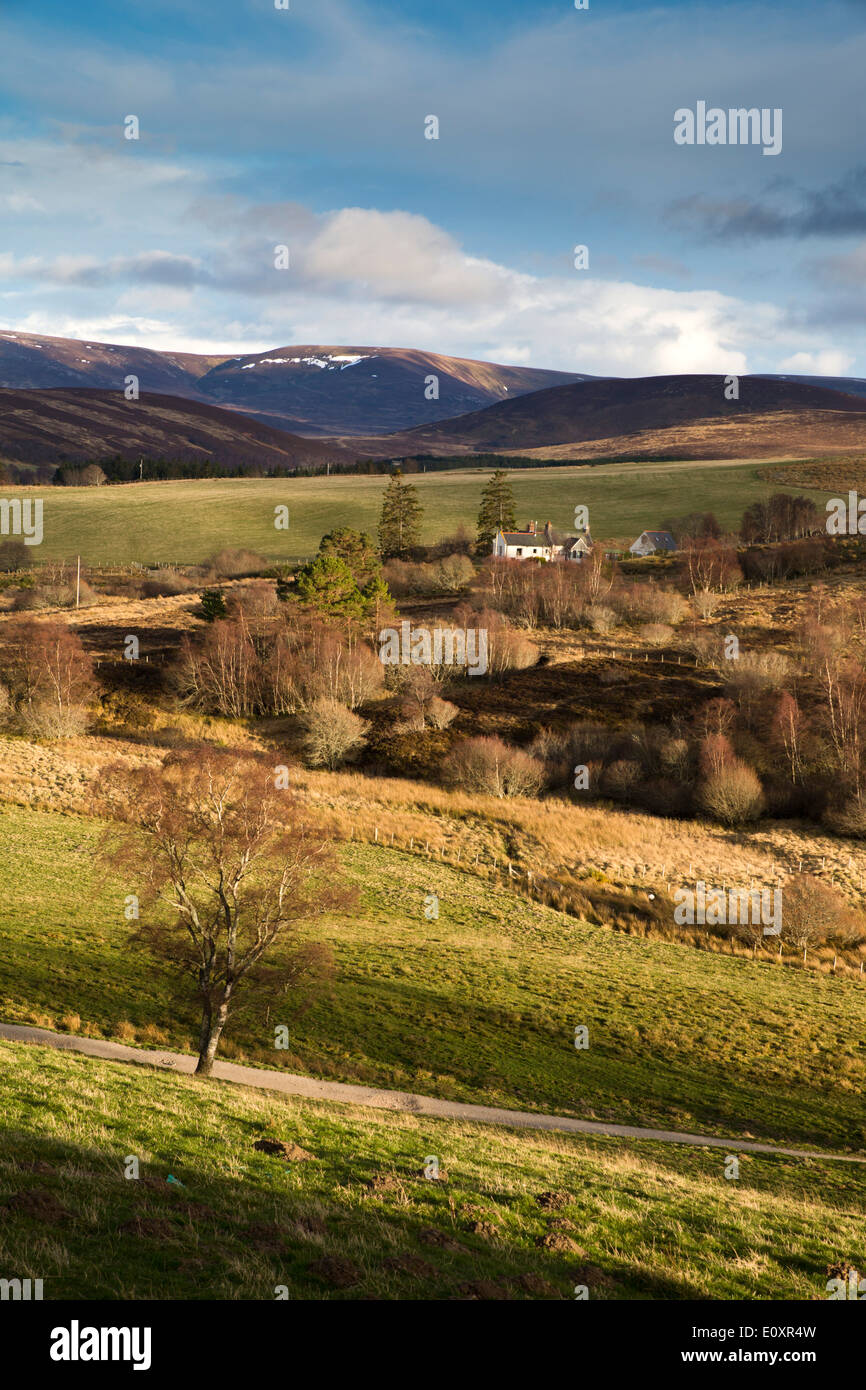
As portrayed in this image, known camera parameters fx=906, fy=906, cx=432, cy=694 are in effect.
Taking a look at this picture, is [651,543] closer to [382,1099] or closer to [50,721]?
[50,721]

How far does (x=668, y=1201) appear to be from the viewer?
1352 cm

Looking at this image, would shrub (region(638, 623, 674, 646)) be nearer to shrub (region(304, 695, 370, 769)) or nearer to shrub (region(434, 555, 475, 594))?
shrub (region(434, 555, 475, 594))

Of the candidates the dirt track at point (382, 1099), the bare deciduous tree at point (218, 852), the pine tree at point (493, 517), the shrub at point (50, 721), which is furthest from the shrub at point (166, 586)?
the dirt track at point (382, 1099)

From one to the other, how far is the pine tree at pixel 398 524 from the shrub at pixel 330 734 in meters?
57.6

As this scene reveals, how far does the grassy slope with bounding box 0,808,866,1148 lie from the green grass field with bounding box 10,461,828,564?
9363 centimetres

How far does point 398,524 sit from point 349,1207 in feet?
384

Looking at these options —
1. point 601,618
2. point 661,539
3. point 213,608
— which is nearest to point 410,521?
point 661,539

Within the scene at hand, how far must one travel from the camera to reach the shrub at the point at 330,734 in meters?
65.0

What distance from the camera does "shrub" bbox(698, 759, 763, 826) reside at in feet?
183

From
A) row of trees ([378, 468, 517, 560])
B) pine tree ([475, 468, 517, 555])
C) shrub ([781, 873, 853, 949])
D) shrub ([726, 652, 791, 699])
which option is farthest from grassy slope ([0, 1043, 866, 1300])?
pine tree ([475, 468, 517, 555])

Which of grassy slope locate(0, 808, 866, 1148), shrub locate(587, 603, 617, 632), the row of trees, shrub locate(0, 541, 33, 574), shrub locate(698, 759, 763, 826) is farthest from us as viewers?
shrub locate(0, 541, 33, 574)
